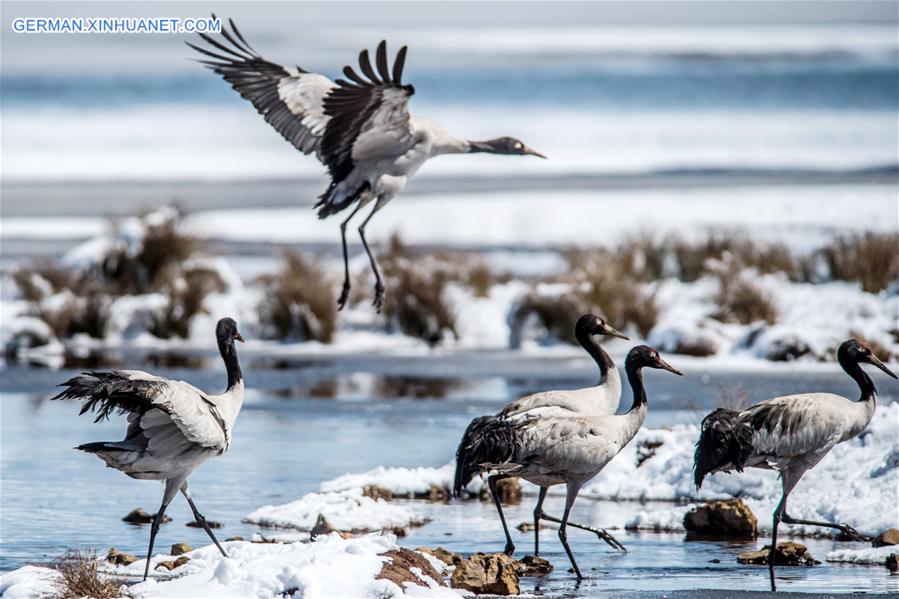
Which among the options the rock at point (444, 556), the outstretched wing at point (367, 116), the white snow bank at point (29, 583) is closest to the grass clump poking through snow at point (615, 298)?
the outstretched wing at point (367, 116)

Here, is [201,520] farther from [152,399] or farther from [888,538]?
[888,538]

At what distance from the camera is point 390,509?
9.49m

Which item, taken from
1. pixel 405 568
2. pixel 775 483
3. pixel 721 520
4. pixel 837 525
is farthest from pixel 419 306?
pixel 405 568

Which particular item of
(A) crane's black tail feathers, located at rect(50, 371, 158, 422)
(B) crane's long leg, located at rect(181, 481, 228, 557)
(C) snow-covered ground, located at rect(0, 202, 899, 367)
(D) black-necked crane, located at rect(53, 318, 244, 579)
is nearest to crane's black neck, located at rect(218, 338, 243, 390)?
(D) black-necked crane, located at rect(53, 318, 244, 579)

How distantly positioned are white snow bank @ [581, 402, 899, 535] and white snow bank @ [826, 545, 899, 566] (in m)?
0.58

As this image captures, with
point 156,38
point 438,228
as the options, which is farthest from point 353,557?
point 156,38

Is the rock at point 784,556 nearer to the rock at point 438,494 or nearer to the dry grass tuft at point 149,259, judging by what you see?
the rock at point 438,494

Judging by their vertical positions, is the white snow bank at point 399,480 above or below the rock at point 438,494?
above

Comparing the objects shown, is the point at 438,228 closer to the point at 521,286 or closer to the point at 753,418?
the point at 521,286

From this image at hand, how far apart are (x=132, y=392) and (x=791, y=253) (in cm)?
1524

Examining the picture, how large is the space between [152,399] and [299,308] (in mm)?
10206

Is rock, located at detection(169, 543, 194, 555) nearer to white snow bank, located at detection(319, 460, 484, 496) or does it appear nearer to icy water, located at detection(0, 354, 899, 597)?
icy water, located at detection(0, 354, 899, 597)

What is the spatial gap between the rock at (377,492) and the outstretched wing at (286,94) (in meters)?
2.93

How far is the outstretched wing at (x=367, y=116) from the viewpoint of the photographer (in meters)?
9.99
